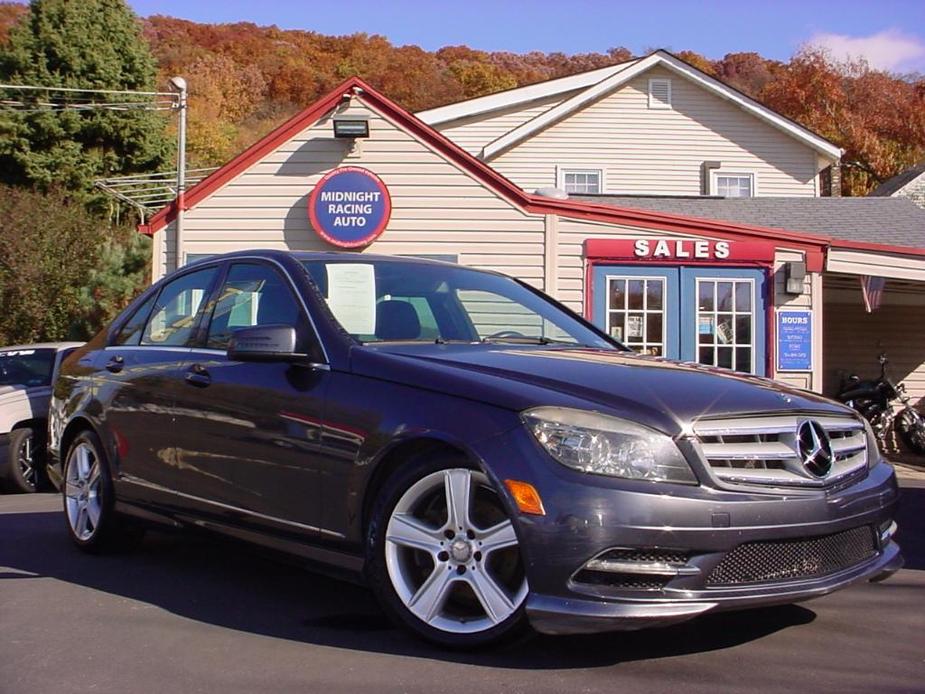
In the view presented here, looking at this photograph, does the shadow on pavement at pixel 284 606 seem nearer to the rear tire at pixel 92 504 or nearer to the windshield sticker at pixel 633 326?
the rear tire at pixel 92 504

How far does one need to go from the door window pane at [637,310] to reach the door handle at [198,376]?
8.03 m

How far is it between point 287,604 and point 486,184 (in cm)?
841

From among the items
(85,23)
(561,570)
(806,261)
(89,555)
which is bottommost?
(89,555)

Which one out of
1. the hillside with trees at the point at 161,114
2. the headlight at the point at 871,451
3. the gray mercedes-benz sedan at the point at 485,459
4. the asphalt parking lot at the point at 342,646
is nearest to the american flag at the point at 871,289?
the asphalt parking lot at the point at 342,646

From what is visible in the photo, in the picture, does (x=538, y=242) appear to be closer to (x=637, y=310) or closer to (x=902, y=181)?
(x=637, y=310)

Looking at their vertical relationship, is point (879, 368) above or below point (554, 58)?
below

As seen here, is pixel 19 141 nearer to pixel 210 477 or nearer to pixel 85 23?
pixel 85 23

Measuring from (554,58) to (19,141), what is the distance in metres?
36.6

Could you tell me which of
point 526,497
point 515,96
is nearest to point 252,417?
point 526,497

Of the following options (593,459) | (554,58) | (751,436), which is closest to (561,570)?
(593,459)

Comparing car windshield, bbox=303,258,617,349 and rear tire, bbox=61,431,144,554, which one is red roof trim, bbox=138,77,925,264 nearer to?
rear tire, bbox=61,431,144,554

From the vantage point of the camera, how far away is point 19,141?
3488cm

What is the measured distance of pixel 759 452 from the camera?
3912 mm

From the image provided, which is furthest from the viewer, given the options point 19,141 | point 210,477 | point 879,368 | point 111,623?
point 19,141
